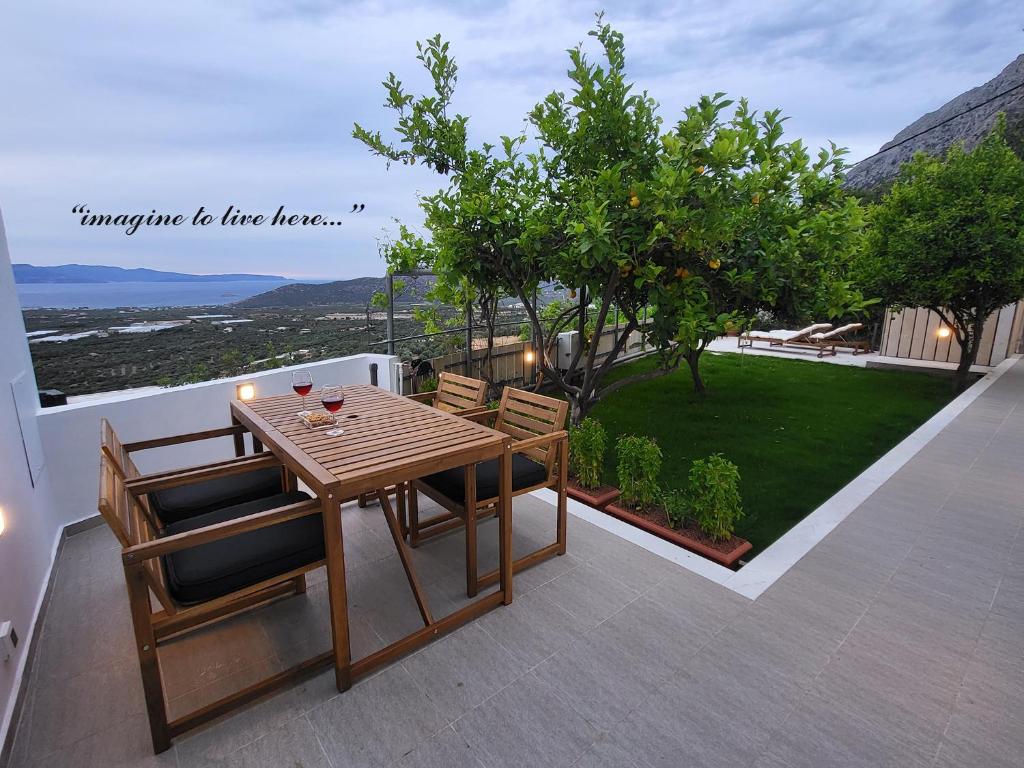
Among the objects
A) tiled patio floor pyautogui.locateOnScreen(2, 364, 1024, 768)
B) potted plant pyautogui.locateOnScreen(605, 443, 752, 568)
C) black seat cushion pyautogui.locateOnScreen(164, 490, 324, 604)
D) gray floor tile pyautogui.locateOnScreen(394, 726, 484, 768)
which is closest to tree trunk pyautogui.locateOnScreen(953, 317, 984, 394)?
tiled patio floor pyautogui.locateOnScreen(2, 364, 1024, 768)

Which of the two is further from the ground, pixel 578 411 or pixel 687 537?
pixel 578 411

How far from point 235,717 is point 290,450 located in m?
0.97

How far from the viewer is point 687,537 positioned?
2.95m

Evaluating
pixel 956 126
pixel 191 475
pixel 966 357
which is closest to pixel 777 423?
pixel 966 357

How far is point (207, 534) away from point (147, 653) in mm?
396

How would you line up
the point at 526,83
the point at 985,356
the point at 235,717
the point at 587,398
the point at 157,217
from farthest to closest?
1. the point at 985,356
2. the point at 526,83
3. the point at 587,398
4. the point at 157,217
5. the point at 235,717

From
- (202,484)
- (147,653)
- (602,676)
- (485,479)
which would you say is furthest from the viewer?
(485,479)

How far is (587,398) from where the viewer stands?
4.48 meters

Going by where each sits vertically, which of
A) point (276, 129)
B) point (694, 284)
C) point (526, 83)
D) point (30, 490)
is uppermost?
point (526, 83)

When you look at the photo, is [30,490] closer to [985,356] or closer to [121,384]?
[121,384]

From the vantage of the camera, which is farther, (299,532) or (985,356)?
(985,356)

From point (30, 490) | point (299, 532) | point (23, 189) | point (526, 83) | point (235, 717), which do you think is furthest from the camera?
point (526, 83)

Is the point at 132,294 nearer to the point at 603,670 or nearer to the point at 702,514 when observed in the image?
the point at 603,670

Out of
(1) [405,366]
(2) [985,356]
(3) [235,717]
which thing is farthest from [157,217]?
(2) [985,356]
